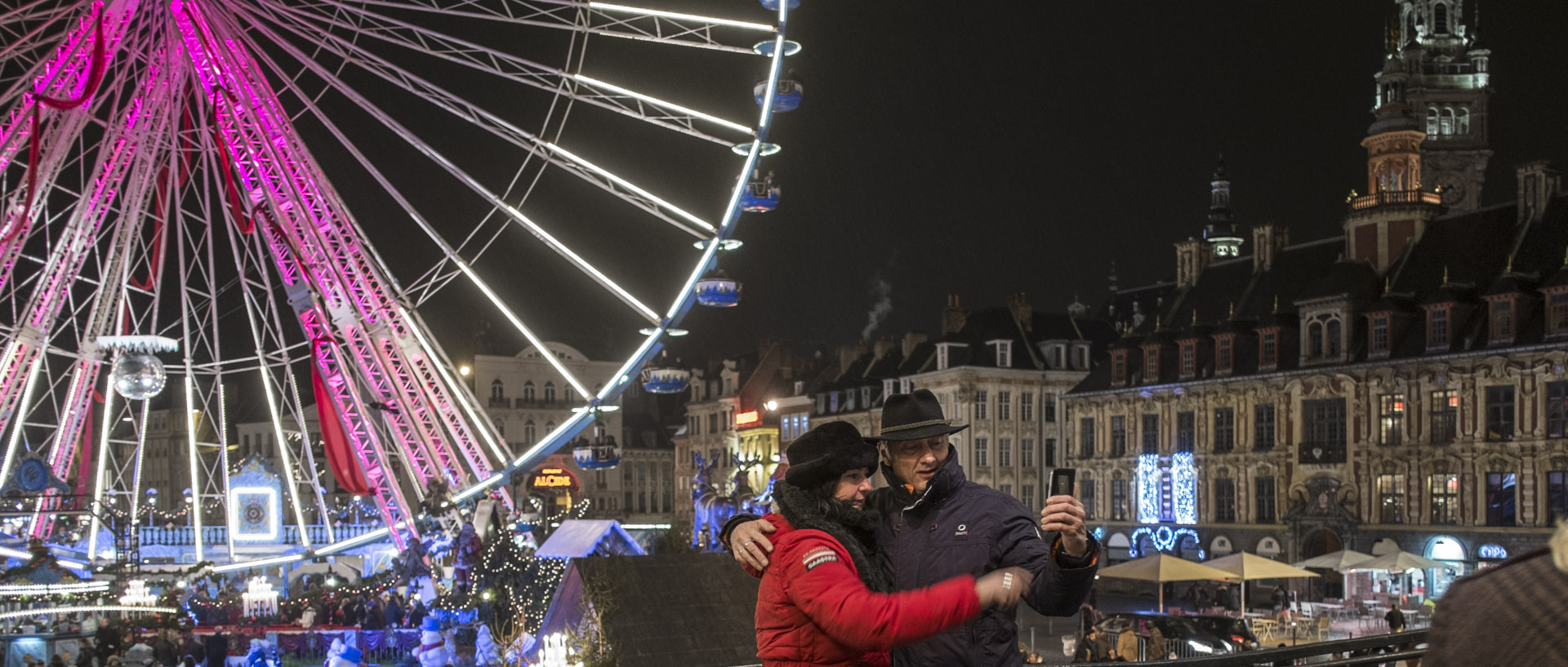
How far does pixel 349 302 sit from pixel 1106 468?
119ft

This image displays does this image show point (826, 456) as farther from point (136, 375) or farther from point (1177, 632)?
point (136, 375)

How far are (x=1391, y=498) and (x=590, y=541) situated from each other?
2918 cm

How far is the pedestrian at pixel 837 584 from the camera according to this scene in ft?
14.6

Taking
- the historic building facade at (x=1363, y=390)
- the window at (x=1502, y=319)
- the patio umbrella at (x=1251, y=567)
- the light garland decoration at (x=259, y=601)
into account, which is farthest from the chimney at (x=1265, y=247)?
the light garland decoration at (x=259, y=601)

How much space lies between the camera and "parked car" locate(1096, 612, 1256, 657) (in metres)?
25.8

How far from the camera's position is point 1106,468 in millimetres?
59438

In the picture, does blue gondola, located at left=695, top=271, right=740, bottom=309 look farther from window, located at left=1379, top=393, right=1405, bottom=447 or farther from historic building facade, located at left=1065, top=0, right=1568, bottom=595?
window, located at left=1379, top=393, right=1405, bottom=447

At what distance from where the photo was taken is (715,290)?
27.4m

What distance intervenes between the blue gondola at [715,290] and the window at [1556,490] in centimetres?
2663

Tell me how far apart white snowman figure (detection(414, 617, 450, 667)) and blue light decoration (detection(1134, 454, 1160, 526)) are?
127 ft

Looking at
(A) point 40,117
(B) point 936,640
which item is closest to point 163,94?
(A) point 40,117

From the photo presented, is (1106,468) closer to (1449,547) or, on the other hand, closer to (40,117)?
(1449,547)

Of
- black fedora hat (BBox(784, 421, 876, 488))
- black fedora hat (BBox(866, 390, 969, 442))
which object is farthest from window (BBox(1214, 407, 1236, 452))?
black fedora hat (BBox(784, 421, 876, 488))

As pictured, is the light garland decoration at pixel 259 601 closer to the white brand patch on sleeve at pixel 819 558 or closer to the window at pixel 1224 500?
the window at pixel 1224 500
